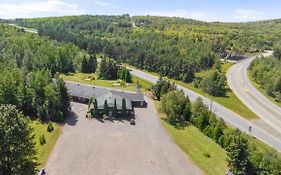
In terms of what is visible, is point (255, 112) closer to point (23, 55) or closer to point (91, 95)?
point (91, 95)

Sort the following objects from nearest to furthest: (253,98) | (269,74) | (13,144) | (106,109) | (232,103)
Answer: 1. (13,144)
2. (106,109)
3. (232,103)
4. (253,98)
5. (269,74)

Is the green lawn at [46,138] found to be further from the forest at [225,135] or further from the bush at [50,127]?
the forest at [225,135]

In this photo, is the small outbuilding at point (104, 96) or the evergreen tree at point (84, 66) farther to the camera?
the evergreen tree at point (84, 66)

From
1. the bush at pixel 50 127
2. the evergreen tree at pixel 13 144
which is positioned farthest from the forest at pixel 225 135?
the evergreen tree at pixel 13 144

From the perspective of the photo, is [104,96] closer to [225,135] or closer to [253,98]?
[225,135]

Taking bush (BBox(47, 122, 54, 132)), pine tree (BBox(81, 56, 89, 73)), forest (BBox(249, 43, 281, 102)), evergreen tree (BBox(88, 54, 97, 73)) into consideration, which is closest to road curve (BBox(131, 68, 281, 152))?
forest (BBox(249, 43, 281, 102))

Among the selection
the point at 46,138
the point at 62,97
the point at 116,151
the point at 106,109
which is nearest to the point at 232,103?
the point at 106,109
